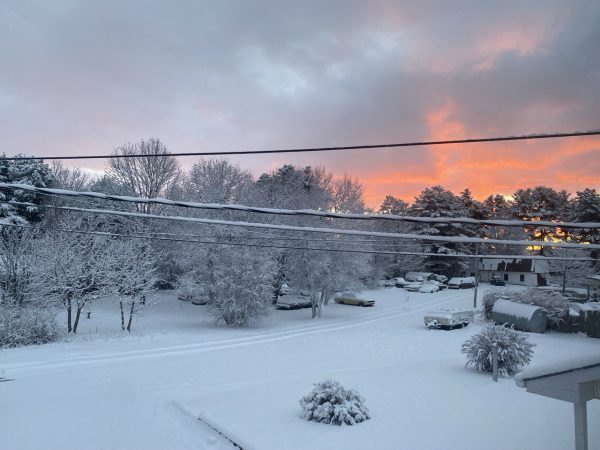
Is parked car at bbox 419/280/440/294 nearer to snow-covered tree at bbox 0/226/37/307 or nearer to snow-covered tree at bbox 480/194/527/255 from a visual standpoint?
snow-covered tree at bbox 480/194/527/255

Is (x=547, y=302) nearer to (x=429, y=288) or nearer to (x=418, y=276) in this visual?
(x=429, y=288)

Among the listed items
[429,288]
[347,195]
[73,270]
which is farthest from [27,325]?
[429,288]

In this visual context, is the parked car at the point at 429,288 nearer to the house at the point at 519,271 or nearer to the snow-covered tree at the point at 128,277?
the house at the point at 519,271

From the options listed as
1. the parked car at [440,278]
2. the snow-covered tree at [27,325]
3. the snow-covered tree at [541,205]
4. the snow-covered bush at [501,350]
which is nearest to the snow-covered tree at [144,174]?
the snow-covered tree at [27,325]

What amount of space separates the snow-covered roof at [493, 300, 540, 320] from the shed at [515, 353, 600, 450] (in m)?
22.6

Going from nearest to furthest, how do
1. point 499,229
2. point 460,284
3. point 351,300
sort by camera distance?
1. point 351,300
2. point 460,284
3. point 499,229

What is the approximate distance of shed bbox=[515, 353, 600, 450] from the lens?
563cm

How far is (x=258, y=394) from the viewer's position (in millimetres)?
12977

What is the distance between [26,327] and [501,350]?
19742 mm

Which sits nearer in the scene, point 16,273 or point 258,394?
point 258,394

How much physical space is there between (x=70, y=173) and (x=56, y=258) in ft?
75.4

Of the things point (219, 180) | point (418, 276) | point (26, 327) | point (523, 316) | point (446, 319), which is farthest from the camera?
point (418, 276)

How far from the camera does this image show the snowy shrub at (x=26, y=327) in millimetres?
19906

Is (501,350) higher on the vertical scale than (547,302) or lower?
lower
